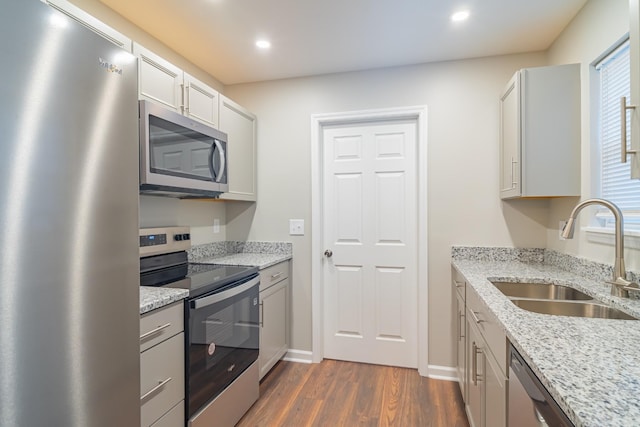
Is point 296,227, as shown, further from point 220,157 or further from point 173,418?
point 173,418

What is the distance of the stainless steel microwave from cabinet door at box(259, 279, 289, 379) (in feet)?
2.96

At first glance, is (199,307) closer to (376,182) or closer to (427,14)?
(376,182)

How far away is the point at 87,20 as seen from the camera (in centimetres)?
141

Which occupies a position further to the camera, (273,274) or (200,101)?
(273,274)

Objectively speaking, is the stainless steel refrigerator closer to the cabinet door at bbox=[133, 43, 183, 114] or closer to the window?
the cabinet door at bbox=[133, 43, 183, 114]

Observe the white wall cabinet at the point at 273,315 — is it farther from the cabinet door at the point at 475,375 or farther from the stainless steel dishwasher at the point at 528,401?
the stainless steel dishwasher at the point at 528,401

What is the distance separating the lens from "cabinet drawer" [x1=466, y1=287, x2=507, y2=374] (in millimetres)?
1141

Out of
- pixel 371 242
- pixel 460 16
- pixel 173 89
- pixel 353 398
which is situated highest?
pixel 460 16

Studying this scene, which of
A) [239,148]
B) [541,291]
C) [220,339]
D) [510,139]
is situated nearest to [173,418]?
[220,339]

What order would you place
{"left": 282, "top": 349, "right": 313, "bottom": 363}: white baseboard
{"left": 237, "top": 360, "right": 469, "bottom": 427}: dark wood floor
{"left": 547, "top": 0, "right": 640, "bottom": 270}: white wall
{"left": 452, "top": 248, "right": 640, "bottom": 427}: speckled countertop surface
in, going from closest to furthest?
{"left": 452, "top": 248, "right": 640, "bottom": 427}: speckled countertop surface < {"left": 547, "top": 0, "right": 640, "bottom": 270}: white wall < {"left": 237, "top": 360, "right": 469, "bottom": 427}: dark wood floor < {"left": 282, "top": 349, "right": 313, "bottom": 363}: white baseboard

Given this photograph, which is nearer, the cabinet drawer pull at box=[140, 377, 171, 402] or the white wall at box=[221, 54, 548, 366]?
the cabinet drawer pull at box=[140, 377, 171, 402]

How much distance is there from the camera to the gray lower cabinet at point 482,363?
1.18m

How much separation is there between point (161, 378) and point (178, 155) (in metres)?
1.14

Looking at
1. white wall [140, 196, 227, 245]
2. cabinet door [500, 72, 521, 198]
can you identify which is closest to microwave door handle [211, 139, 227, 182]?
white wall [140, 196, 227, 245]
